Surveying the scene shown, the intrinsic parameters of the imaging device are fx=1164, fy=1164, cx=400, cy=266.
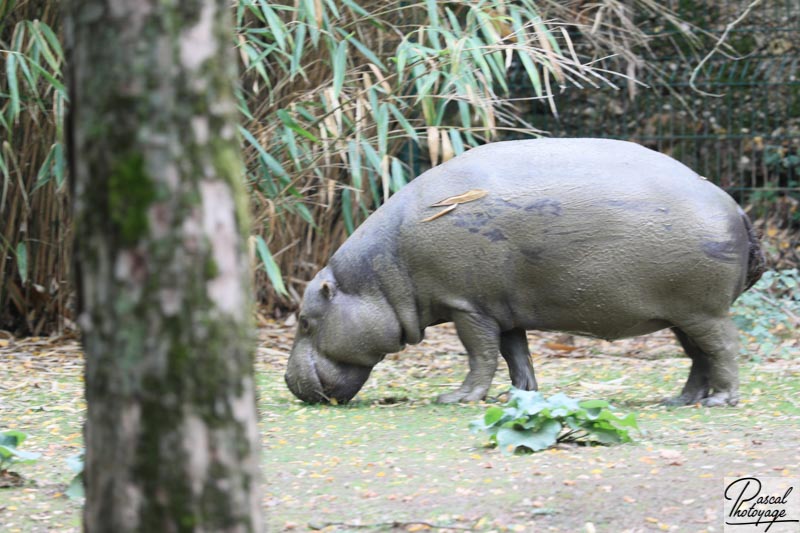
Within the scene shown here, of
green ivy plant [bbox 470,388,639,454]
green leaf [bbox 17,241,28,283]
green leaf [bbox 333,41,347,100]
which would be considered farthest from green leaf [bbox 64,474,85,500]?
green leaf [bbox 17,241,28,283]

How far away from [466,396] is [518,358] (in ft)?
1.41

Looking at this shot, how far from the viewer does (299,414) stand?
19.9 ft

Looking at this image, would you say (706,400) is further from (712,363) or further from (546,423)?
(546,423)

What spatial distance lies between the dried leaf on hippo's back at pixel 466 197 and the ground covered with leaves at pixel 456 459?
1.07 m

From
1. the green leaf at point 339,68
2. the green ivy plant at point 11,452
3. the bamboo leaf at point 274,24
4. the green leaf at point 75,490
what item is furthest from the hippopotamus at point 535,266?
the green leaf at point 75,490

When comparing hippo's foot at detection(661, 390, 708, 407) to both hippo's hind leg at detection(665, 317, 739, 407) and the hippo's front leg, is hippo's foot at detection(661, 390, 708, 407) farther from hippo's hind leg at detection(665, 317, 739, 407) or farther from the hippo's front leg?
the hippo's front leg

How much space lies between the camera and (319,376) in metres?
6.27

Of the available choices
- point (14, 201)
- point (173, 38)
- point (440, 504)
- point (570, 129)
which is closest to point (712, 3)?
point (570, 129)

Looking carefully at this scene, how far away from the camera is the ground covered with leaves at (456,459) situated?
3.89 meters

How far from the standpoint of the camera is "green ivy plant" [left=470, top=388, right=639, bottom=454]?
471 cm

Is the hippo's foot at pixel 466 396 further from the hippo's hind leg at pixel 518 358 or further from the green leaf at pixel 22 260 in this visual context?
the green leaf at pixel 22 260

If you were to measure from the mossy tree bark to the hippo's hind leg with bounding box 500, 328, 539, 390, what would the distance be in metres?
4.16

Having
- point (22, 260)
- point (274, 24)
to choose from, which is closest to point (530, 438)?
point (274, 24)

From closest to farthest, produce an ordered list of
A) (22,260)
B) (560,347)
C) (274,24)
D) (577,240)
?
1. (577,240)
2. (274,24)
3. (22,260)
4. (560,347)
